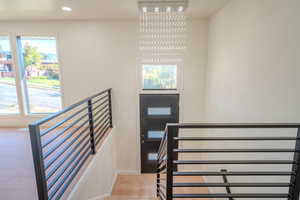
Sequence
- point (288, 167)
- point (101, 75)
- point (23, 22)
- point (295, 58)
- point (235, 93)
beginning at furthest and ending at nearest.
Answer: point (101, 75), point (23, 22), point (235, 93), point (288, 167), point (295, 58)

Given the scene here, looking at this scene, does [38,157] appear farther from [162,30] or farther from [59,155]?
[162,30]

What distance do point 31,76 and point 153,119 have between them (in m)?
3.18

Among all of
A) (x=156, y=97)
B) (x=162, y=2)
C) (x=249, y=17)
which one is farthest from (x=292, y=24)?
(x=156, y=97)

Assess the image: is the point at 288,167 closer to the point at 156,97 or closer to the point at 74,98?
the point at 156,97

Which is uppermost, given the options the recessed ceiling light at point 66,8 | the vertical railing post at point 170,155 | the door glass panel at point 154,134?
the recessed ceiling light at point 66,8

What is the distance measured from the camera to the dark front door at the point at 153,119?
417 cm

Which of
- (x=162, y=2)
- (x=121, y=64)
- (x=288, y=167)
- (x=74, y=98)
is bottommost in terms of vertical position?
(x=288, y=167)

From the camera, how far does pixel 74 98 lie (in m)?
4.16

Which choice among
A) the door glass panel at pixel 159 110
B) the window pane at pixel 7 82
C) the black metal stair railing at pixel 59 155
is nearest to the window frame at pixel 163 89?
the door glass panel at pixel 159 110

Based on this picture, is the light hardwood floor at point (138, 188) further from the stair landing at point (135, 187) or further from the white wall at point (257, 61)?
the white wall at point (257, 61)

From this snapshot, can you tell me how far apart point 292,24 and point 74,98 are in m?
4.14

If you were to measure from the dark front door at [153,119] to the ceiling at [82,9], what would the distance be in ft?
6.07

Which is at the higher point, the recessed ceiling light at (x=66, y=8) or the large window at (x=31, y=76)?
the recessed ceiling light at (x=66, y=8)

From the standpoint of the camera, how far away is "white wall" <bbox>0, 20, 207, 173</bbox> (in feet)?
12.7
